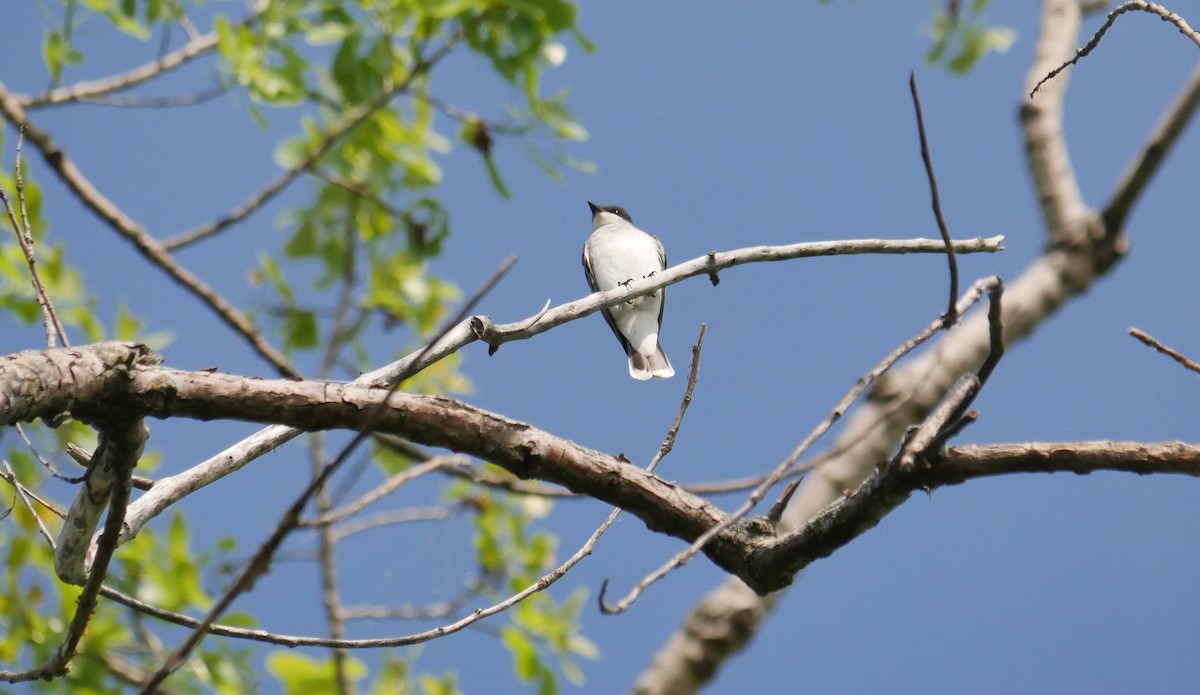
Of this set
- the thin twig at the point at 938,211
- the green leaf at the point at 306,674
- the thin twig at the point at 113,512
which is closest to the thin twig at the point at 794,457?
the thin twig at the point at 938,211

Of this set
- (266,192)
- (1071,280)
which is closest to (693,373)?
(266,192)

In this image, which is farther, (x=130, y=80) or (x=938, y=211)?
(x=130, y=80)

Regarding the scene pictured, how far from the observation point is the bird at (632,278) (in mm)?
6703

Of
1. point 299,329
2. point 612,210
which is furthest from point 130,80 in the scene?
point 612,210

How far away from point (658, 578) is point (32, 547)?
488 centimetres

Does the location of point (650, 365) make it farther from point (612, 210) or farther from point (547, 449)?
point (547, 449)

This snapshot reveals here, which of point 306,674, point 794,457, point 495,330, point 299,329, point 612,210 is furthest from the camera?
point 612,210

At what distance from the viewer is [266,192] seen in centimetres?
513

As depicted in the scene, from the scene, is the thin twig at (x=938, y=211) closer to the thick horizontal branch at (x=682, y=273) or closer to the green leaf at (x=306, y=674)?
the thick horizontal branch at (x=682, y=273)

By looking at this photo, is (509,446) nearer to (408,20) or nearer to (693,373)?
(693,373)

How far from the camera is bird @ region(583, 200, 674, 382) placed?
670 centimetres

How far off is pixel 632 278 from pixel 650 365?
3.06 ft

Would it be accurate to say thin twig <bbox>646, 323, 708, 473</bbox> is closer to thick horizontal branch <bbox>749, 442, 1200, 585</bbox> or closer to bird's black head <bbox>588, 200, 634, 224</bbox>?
thick horizontal branch <bbox>749, 442, 1200, 585</bbox>

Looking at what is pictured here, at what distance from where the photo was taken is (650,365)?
666cm
